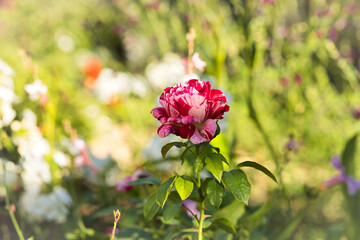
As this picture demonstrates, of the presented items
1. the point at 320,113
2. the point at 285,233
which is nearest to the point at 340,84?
the point at 320,113

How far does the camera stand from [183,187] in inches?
27.2

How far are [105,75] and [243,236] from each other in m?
1.31

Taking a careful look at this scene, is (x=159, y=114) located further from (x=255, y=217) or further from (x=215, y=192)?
(x=255, y=217)


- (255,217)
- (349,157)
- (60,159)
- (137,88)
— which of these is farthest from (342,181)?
(137,88)

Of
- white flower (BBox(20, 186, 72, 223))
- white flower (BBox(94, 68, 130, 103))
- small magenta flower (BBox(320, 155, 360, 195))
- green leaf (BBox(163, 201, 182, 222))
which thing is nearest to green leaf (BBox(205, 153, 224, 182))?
green leaf (BBox(163, 201, 182, 222))

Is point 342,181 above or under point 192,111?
above

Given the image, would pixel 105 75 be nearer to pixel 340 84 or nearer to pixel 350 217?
pixel 350 217

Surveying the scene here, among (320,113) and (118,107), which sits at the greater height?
(320,113)

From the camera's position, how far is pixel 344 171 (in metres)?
1.22

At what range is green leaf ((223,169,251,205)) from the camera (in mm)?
667

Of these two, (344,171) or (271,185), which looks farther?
(271,185)

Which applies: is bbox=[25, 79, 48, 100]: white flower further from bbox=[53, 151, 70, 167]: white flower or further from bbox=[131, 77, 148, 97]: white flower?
bbox=[131, 77, 148, 97]: white flower

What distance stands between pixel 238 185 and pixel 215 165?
0.06 m

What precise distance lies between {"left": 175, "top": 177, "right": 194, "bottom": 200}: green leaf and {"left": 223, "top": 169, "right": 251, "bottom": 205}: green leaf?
0.07 meters
